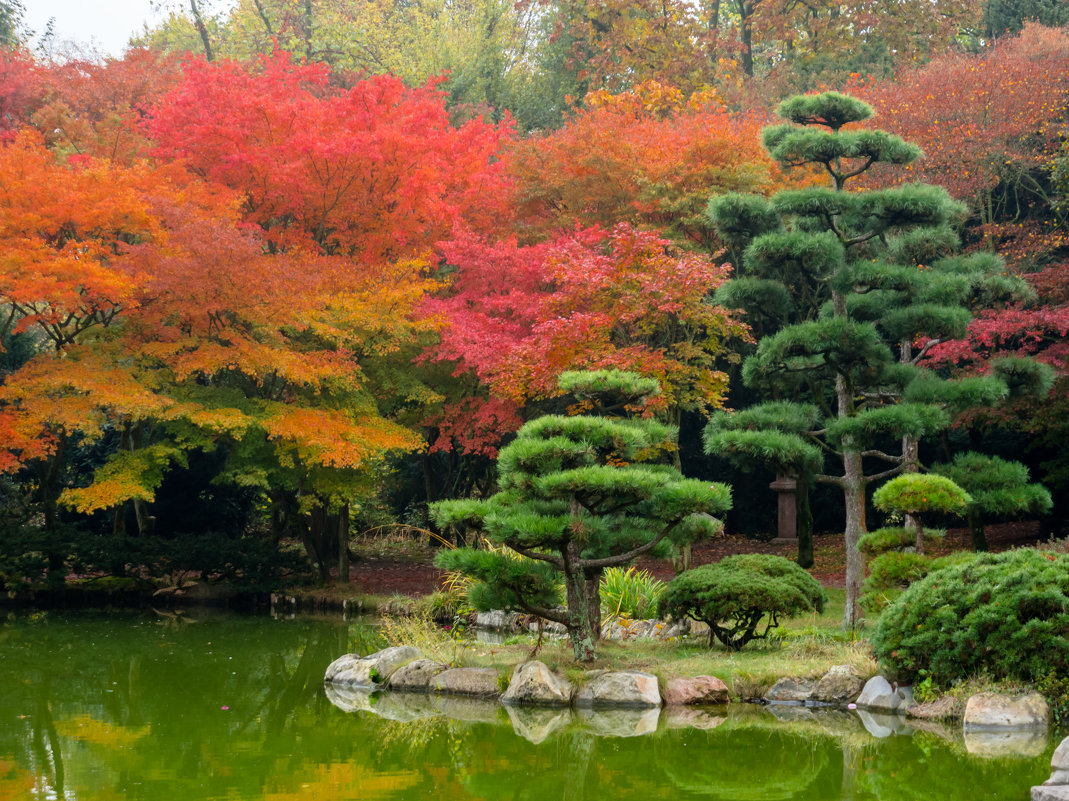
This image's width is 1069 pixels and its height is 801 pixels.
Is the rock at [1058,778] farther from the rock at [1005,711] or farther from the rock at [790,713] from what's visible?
the rock at [790,713]

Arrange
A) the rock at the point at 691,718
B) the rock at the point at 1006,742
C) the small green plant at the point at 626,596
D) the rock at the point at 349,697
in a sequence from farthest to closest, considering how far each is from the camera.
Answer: the small green plant at the point at 626,596
the rock at the point at 349,697
the rock at the point at 691,718
the rock at the point at 1006,742

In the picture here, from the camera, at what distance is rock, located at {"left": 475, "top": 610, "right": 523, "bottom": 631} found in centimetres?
1128

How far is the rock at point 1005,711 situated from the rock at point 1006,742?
35 millimetres

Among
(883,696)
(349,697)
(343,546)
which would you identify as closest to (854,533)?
(883,696)

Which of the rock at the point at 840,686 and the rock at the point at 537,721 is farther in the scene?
the rock at the point at 840,686

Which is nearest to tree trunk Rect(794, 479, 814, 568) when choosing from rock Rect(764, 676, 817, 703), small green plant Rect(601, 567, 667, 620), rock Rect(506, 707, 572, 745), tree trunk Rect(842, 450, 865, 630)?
small green plant Rect(601, 567, 667, 620)

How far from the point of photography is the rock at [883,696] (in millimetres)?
6762

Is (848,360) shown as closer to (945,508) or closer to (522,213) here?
(945,508)

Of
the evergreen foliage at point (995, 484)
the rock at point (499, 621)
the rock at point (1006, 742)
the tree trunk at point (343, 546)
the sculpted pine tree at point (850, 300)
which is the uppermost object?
the sculpted pine tree at point (850, 300)

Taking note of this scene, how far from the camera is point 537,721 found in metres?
6.80

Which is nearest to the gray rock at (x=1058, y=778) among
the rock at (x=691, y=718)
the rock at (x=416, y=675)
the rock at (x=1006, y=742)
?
the rock at (x=1006, y=742)

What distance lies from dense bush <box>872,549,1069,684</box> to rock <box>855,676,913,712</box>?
12 centimetres

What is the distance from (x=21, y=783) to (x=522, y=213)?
1071 centimetres

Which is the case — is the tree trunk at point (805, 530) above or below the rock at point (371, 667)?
below
